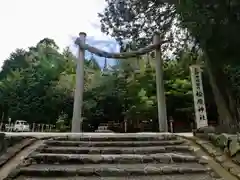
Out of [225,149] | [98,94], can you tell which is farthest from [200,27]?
[98,94]

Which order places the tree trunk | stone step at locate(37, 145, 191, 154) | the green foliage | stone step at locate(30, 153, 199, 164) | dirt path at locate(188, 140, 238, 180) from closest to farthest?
dirt path at locate(188, 140, 238, 180), stone step at locate(30, 153, 199, 164), stone step at locate(37, 145, 191, 154), the tree trunk, the green foliage

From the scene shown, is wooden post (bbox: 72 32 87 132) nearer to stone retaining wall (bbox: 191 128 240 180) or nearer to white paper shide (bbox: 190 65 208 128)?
white paper shide (bbox: 190 65 208 128)

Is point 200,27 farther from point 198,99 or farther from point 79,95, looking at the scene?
point 79,95

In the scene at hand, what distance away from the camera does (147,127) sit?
13477 millimetres

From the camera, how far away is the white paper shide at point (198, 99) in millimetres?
7664

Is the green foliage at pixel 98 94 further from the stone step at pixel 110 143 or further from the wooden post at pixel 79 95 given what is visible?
the stone step at pixel 110 143

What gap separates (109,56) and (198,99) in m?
3.37

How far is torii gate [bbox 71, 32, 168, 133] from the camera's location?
7566mm

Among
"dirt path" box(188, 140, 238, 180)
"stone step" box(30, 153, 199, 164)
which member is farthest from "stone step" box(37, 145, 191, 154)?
"stone step" box(30, 153, 199, 164)

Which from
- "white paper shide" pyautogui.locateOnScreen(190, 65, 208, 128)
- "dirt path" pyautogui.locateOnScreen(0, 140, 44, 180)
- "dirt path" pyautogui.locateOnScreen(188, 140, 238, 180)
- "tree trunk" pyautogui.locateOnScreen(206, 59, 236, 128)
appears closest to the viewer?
"dirt path" pyautogui.locateOnScreen(188, 140, 238, 180)

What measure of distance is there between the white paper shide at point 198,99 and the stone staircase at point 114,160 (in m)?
3.41

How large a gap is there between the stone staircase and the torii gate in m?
3.04

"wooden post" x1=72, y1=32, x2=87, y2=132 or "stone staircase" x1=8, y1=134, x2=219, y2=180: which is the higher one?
"wooden post" x1=72, y1=32, x2=87, y2=132

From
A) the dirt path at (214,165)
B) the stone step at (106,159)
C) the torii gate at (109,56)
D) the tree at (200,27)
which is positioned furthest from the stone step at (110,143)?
the torii gate at (109,56)
